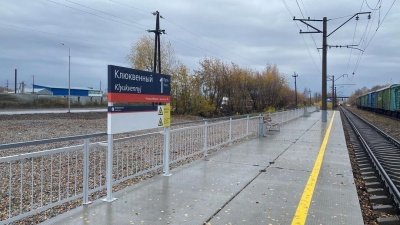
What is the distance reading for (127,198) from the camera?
5973 millimetres

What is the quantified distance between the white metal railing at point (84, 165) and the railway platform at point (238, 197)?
1.42 feet

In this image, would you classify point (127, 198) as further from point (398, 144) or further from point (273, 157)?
point (398, 144)

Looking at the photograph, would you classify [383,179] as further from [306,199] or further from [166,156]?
[166,156]

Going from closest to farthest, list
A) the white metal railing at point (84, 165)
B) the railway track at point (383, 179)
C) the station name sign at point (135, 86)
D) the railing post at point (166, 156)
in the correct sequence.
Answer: the white metal railing at point (84, 165)
the station name sign at point (135, 86)
the railway track at point (383, 179)
the railing post at point (166, 156)

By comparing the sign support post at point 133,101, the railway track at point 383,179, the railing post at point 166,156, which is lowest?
the railway track at point 383,179

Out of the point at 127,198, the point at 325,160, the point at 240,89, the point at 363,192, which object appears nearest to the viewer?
the point at 127,198

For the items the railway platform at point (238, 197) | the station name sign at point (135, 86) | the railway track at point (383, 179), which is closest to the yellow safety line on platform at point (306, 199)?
the railway platform at point (238, 197)

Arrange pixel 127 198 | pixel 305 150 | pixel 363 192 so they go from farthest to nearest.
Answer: pixel 305 150 → pixel 363 192 → pixel 127 198

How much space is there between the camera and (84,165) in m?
5.66

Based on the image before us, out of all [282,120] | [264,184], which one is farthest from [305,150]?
[282,120]

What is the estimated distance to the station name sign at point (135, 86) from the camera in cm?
579

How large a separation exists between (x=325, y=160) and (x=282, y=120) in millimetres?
14250

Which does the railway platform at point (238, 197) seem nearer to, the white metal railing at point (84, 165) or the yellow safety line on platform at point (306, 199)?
the yellow safety line on platform at point (306, 199)

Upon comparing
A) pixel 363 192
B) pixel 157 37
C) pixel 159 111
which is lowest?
pixel 363 192
